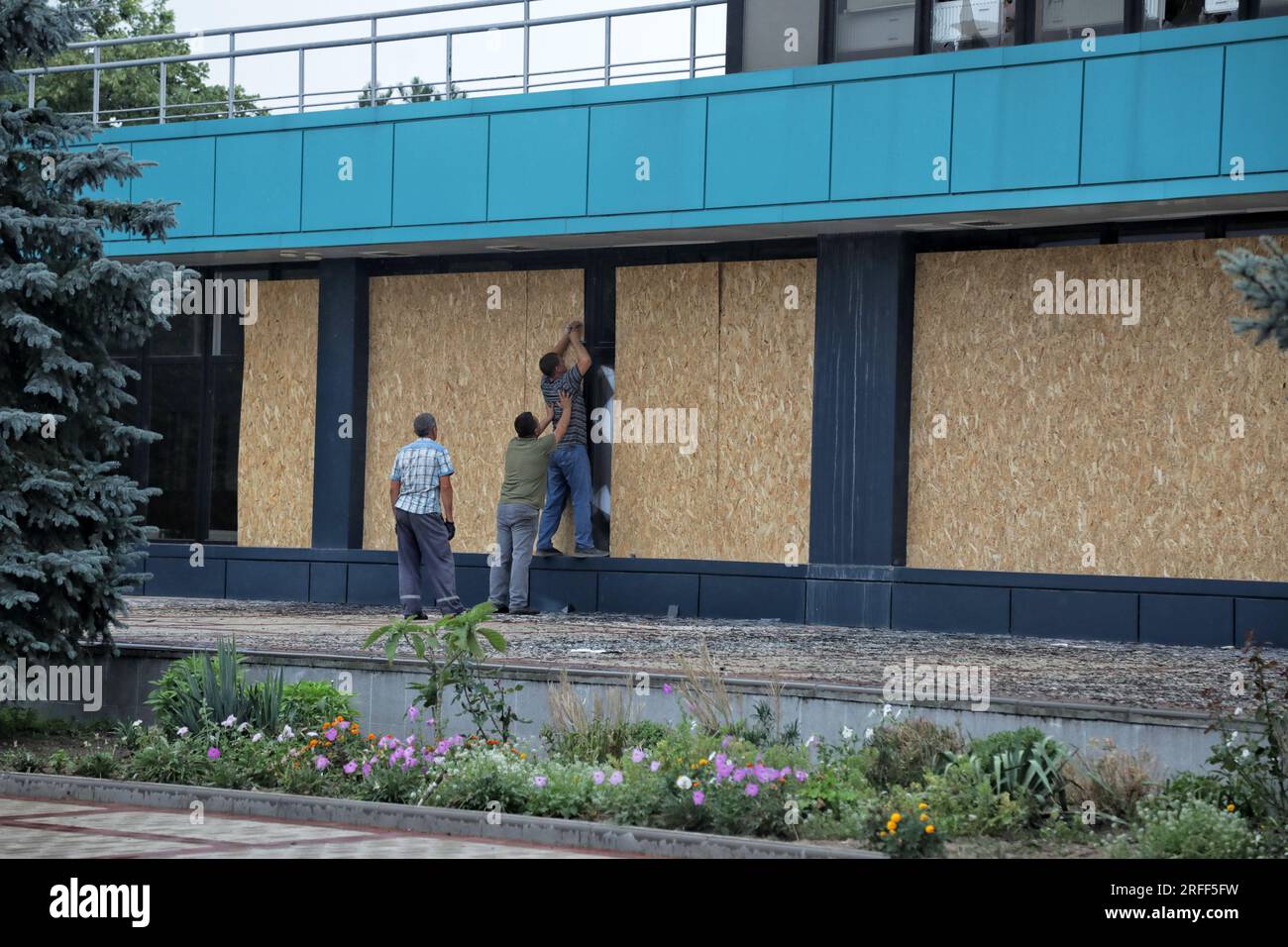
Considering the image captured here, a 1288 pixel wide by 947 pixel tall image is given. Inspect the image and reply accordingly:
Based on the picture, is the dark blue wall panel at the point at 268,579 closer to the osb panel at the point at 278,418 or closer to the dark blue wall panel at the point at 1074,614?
the osb panel at the point at 278,418

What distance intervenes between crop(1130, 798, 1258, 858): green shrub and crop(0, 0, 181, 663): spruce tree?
7268 mm

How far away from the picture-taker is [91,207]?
1298cm

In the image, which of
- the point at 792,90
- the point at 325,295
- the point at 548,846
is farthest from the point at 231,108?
the point at 548,846

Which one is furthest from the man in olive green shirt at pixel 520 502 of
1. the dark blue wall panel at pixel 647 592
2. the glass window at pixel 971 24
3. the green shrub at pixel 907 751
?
the green shrub at pixel 907 751

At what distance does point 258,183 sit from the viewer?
21.2 meters

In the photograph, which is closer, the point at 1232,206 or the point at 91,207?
the point at 91,207

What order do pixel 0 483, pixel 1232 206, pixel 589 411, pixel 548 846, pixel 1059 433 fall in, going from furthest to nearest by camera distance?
1. pixel 589 411
2. pixel 1059 433
3. pixel 1232 206
4. pixel 0 483
5. pixel 548 846

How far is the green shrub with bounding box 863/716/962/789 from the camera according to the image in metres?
9.95

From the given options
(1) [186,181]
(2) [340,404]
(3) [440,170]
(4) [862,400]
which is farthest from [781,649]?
(1) [186,181]

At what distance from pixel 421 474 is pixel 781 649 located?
13.5 ft

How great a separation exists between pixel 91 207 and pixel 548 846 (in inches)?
261

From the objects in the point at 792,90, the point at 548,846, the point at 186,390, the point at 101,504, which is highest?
the point at 792,90

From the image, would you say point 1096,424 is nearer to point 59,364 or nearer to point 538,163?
point 538,163

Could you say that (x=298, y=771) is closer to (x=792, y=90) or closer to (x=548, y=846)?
(x=548, y=846)
